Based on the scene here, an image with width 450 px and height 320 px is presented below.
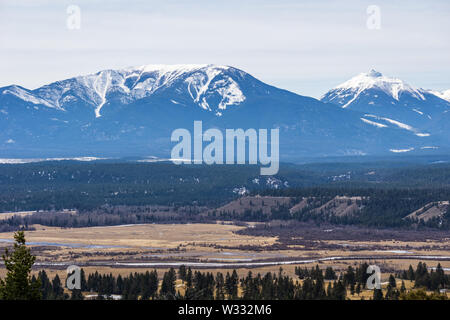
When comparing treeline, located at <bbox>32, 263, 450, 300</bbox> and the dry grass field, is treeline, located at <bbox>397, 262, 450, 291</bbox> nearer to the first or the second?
treeline, located at <bbox>32, 263, 450, 300</bbox>

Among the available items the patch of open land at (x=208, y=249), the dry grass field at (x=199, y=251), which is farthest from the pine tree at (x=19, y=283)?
the patch of open land at (x=208, y=249)

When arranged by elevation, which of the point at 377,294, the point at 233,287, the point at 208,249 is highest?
the point at 208,249

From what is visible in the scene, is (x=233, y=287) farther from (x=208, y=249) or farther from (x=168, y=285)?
(x=208, y=249)

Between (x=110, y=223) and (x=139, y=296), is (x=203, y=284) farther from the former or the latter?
(x=110, y=223)

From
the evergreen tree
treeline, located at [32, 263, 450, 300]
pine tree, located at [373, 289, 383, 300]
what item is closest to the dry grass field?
treeline, located at [32, 263, 450, 300]

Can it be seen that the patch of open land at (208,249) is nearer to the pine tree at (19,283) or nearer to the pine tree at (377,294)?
the pine tree at (377,294)

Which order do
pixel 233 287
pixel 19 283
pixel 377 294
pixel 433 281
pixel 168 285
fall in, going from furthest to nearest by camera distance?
pixel 433 281 < pixel 168 285 < pixel 233 287 < pixel 377 294 < pixel 19 283

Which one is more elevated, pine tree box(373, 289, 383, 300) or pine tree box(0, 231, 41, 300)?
pine tree box(0, 231, 41, 300)

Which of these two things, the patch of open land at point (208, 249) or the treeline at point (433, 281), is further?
the patch of open land at point (208, 249)

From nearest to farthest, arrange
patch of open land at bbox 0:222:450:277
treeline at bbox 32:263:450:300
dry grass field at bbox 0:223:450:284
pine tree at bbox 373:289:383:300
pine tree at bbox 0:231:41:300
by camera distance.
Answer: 1. pine tree at bbox 0:231:41:300
2. pine tree at bbox 373:289:383:300
3. treeline at bbox 32:263:450:300
4. dry grass field at bbox 0:223:450:284
5. patch of open land at bbox 0:222:450:277

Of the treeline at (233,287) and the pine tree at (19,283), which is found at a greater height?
the pine tree at (19,283)

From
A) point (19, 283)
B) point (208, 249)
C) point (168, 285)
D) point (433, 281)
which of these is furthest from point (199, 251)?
point (19, 283)

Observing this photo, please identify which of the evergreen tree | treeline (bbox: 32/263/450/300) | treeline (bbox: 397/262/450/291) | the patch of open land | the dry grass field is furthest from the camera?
the patch of open land
